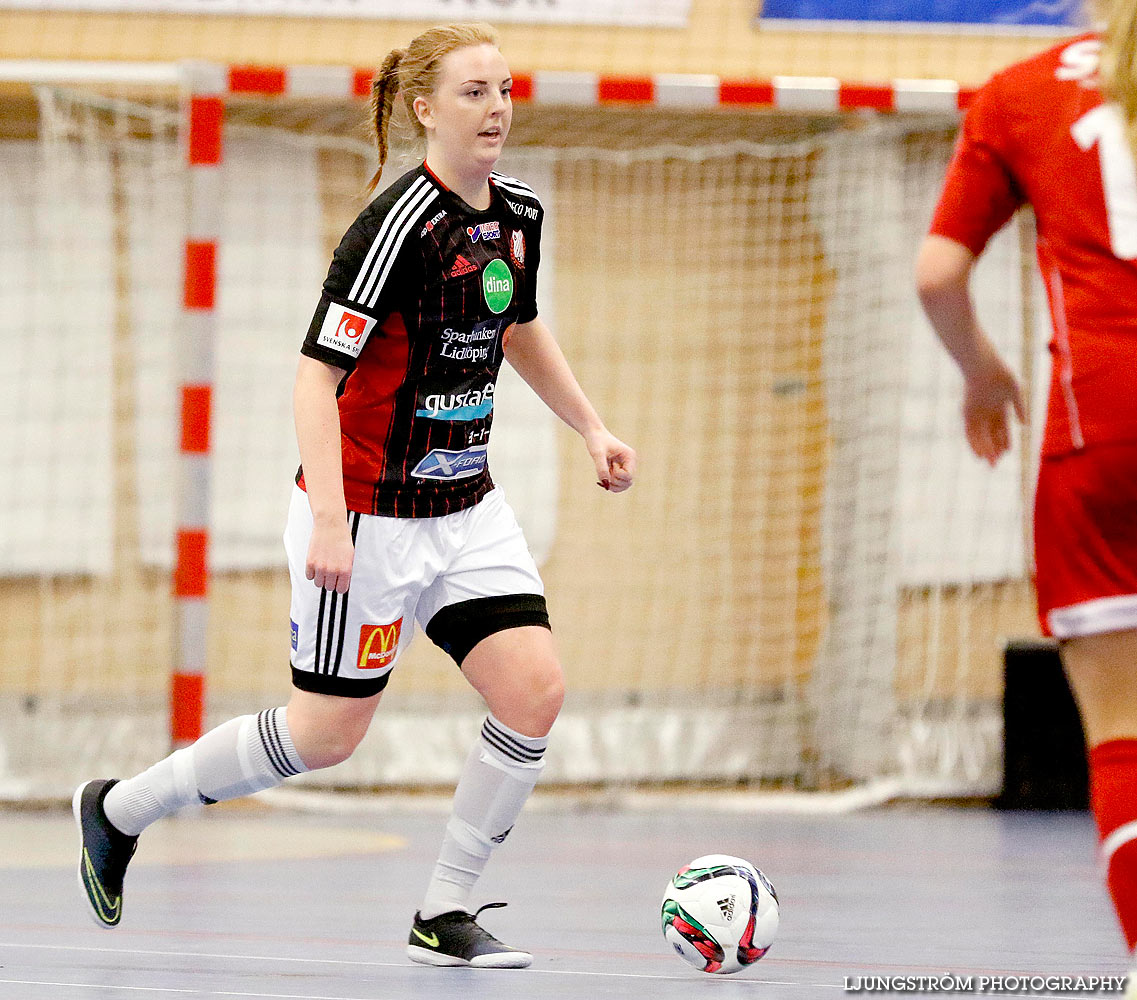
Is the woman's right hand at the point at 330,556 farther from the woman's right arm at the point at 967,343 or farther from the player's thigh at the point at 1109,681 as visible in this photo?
the player's thigh at the point at 1109,681

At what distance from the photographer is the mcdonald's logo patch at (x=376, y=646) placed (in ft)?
10.6

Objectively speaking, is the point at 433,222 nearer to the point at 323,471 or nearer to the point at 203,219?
the point at 323,471

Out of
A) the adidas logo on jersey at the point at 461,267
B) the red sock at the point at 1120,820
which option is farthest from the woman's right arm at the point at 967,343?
the adidas logo on jersey at the point at 461,267

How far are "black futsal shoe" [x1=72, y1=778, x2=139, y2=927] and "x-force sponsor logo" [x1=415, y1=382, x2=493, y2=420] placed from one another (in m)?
1.04

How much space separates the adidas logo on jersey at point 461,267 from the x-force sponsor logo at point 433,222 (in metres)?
0.08

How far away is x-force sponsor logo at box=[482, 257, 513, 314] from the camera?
3281mm

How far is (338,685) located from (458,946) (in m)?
0.57

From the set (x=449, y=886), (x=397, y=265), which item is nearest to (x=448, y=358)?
(x=397, y=265)

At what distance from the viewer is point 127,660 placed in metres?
7.03

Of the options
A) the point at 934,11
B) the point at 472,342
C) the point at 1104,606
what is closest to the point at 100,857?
the point at 472,342

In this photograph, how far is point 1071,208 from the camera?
2.07 metres

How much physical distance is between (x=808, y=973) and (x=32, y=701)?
471 cm

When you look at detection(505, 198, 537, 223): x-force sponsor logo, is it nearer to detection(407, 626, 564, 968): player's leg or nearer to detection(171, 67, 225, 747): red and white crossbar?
detection(407, 626, 564, 968): player's leg

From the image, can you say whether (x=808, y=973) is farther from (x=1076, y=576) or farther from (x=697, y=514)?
(x=697, y=514)
